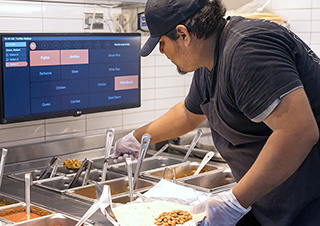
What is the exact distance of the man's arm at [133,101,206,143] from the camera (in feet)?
5.34

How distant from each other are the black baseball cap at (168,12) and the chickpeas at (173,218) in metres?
0.57

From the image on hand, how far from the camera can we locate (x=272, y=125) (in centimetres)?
104

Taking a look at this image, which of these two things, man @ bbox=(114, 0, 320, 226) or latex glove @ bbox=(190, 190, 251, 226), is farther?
latex glove @ bbox=(190, 190, 251, 226)

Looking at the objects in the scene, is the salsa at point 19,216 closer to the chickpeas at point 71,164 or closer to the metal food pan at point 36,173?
the metal food pan at point 36,173

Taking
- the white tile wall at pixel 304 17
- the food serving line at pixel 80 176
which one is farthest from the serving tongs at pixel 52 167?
the white tile wall at pixel 304 17

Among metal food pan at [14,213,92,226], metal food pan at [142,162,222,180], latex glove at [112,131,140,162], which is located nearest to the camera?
metal food pan at [14,213,92,226]

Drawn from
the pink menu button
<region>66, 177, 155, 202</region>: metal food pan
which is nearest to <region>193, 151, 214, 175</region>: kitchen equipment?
<region>66, 177, 155, 202</region>: metal food pan

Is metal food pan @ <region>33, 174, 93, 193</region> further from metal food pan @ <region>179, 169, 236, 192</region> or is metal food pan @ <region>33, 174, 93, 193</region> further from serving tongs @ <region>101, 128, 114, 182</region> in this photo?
metal food pan @ <region>179, 169, 236, 192</region>

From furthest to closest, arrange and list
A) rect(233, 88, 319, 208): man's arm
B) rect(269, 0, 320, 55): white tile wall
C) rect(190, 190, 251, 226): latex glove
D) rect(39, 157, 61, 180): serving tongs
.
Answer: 1. rect(269, 0, 320, 55): white tile wall
2. rect(39, 157, 61, 180): serving tongs
3. rect(190, 190, 251, 226): latex glove
4. rect(233, 88, 319, 208): man's arm

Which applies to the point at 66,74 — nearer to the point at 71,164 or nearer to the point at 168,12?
the point at 71,164

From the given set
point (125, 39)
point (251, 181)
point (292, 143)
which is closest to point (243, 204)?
point (251, 181)

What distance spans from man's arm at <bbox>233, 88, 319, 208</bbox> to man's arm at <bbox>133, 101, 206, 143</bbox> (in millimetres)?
559

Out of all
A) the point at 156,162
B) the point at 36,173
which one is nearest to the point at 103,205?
the point at 36,173

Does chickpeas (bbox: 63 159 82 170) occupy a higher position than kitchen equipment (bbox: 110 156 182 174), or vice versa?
chickpeas (bbox: 63 159 82 170)
